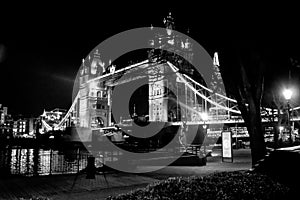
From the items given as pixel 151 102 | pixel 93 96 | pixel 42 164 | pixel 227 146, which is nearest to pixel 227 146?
pixel 227 146

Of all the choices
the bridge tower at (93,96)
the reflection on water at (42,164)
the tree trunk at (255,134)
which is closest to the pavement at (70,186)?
the reflection on water at (42,164)

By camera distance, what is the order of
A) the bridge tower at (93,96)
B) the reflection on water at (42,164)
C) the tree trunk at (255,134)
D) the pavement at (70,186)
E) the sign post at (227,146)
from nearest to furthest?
the pavement at (70,186)
the tree trunk at (255,134)
the reflection on water at (42,164)
the sign post at (227,146)
the bridge tower at (93,96)

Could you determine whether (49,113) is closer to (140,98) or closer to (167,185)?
(140,98)

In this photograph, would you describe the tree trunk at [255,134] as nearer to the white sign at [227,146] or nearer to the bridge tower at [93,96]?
the white sign at [227,146]

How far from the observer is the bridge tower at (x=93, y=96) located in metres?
100

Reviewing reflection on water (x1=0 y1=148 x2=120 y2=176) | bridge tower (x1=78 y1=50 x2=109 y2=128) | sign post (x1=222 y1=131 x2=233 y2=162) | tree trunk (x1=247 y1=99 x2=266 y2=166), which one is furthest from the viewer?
bridge tower (x1=78 y1=50 x2=109 y2=128)

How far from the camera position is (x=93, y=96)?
352 feet

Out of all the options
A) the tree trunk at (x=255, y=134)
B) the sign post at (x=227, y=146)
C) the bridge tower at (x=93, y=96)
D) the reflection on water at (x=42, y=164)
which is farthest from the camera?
the bridge tower at (x=93, y=96)

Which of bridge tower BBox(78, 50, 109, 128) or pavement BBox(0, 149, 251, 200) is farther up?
bridge tower BBox(78, 50, 109, 128)

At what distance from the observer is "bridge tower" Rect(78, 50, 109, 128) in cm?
10006

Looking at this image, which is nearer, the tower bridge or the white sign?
the white sign

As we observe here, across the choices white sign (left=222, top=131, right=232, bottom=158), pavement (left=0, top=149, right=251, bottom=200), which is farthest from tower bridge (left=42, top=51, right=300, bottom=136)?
pavement (left=0, top=149, right=251, bottom=200)

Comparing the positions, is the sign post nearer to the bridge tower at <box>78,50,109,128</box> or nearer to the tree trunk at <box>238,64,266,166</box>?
the tree trunk at <box>238,64,266,166</box>

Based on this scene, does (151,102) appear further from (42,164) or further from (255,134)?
(255,134)
